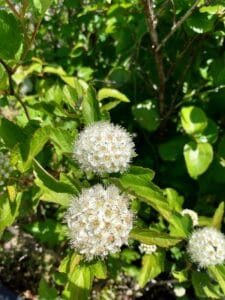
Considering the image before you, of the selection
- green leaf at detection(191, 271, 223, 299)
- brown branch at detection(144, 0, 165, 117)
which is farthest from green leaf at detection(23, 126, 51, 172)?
green leaf at detection(191, 271, 223, 299)

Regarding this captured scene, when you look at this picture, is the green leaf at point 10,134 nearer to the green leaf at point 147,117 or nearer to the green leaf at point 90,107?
the green leaf at point 90,107

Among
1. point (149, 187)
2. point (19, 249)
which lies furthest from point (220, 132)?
point (19, 249)

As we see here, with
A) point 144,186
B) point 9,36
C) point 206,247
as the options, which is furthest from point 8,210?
point 206,247

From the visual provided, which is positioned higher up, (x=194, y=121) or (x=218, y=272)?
(x=194, y=121)

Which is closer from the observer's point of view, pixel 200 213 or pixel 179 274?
pixel 179 274

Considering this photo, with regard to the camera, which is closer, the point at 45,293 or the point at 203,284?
the point at 203,284

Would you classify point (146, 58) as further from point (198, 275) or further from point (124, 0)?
point (198, 275)

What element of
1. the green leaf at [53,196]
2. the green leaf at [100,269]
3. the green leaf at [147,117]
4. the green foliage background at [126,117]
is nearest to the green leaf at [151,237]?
the green foliage background at [126,117]

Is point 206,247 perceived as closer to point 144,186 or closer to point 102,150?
point 144,186
